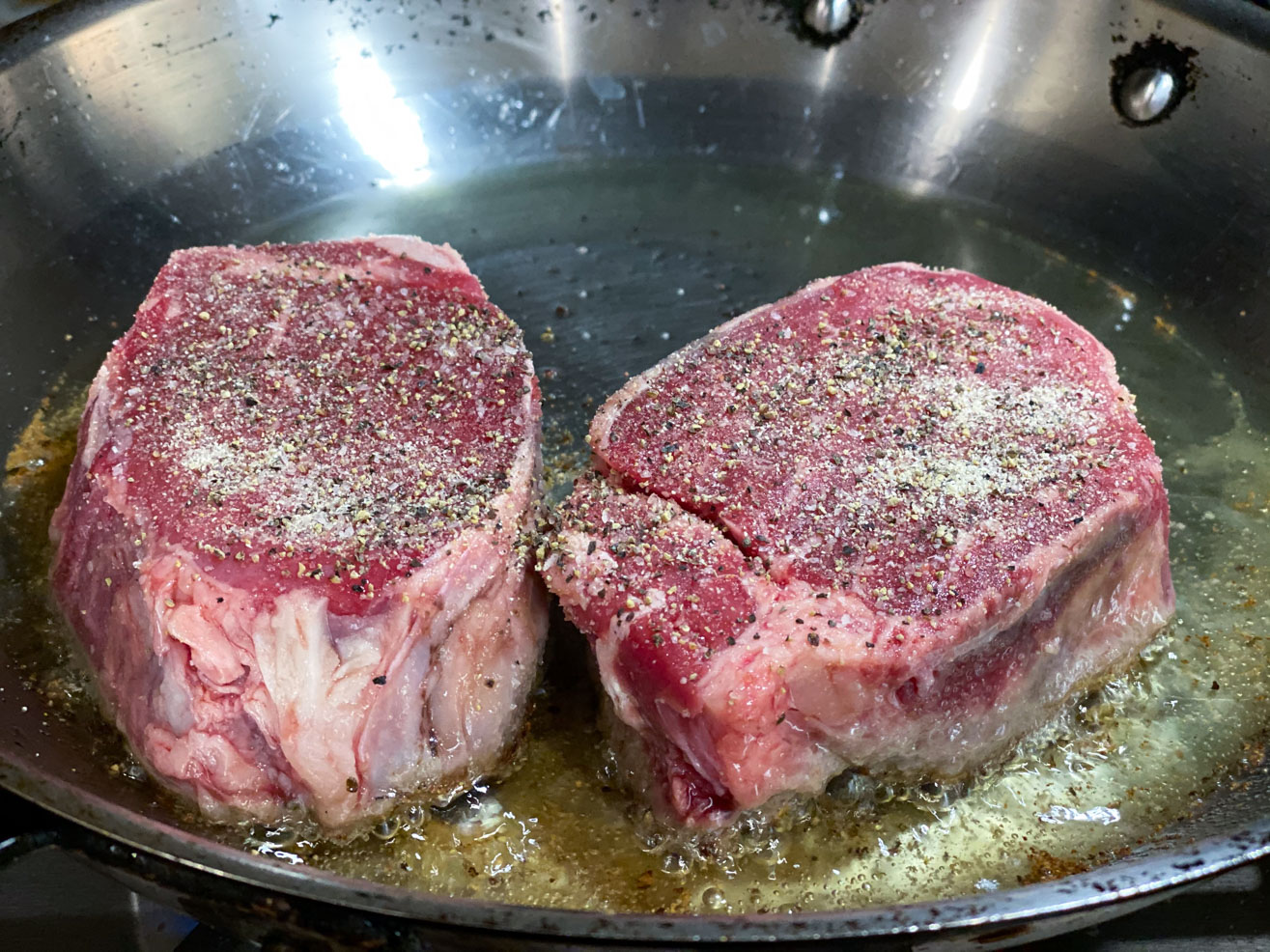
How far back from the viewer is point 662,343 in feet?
11.0

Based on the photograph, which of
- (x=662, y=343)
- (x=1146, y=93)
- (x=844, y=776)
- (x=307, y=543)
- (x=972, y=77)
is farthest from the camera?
(x=972, y=77)

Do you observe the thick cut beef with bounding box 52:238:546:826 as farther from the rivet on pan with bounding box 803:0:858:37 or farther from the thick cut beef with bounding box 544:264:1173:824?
the rivet on pan with bounding box 803:0:858:37

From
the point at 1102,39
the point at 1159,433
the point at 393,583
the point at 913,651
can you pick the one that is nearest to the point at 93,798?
the point at 393,583

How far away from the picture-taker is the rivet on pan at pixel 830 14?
12.5 feet

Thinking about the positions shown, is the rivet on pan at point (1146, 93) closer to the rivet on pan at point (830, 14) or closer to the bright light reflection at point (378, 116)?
the rivet on pan at point (830, 14)

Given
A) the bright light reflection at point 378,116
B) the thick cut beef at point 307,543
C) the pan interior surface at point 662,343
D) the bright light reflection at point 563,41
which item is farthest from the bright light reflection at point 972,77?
the thick cut beef at point 307,543

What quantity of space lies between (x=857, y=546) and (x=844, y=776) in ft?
1.62

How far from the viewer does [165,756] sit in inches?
87.0

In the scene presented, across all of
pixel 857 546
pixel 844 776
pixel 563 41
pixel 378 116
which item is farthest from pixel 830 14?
pixel 844 776

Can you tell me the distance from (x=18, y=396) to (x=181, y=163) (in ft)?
3.13

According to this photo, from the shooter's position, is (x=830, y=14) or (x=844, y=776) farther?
(x=830, y=14)

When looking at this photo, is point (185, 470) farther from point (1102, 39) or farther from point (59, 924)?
point (1102, 39)

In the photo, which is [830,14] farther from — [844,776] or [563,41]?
[844,776]

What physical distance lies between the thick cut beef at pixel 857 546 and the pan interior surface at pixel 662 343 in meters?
0.16
